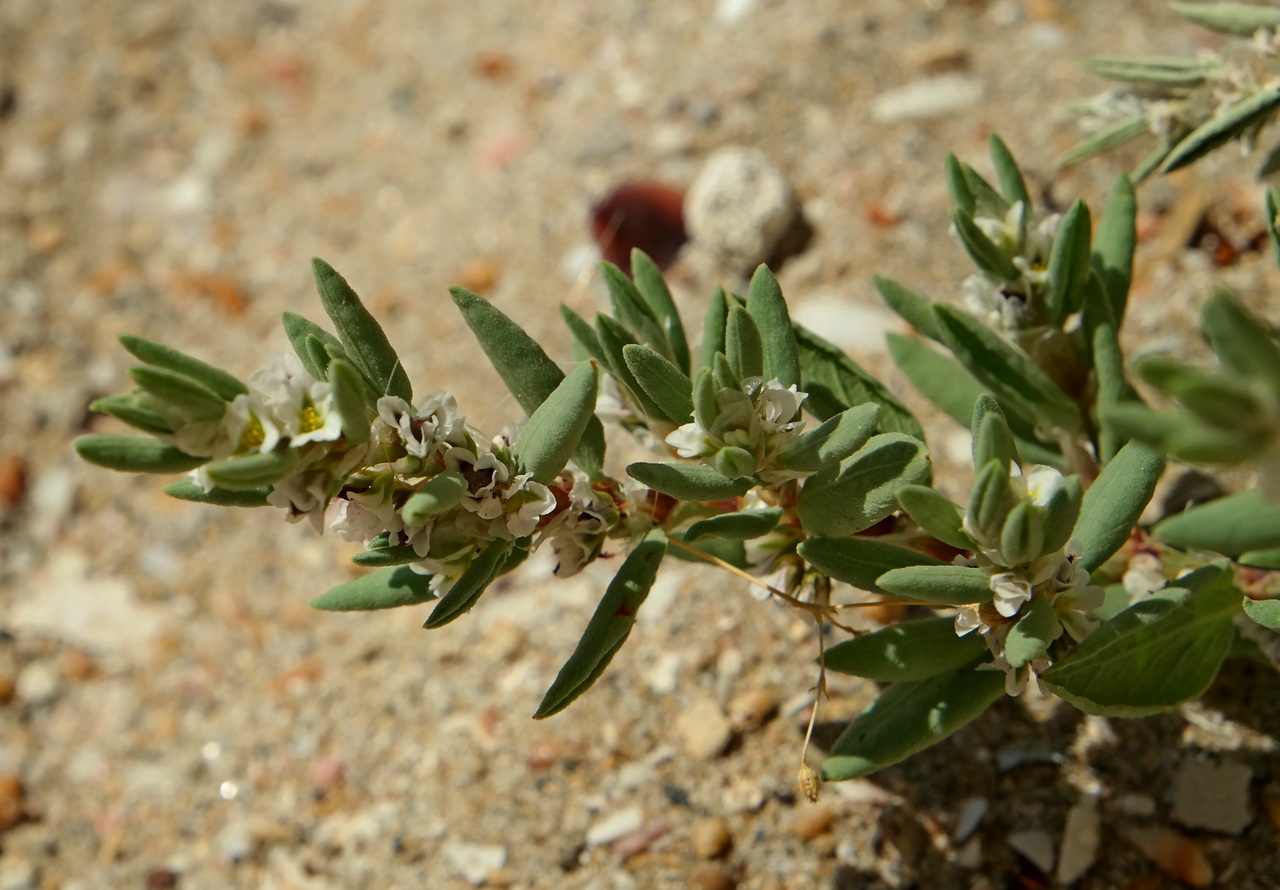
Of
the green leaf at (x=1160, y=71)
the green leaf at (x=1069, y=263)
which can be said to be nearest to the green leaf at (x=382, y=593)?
the green leaf at (x=1069, y=263)

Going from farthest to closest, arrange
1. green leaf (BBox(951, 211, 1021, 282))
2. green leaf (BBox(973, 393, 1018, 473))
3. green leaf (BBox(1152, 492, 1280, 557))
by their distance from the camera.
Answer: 1. green leaf (BBox(951, 211, 1021, 282))
2. green leaf (BBox(973, 393, 1018, 473))
3. green leaf (BBox(1152, 492, 1280, 557))

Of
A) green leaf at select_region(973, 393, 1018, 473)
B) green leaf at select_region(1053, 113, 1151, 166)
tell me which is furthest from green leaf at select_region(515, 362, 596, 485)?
green leaf at select_region(1053, 113, 1151, 166)

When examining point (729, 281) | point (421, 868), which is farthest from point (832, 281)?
point (421, 868)

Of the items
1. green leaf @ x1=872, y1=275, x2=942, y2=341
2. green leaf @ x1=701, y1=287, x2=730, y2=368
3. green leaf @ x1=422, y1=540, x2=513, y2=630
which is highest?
green leaf @ x1=701, y1=287, x2=730, y2=368

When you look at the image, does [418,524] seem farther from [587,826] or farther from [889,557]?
[587,826]

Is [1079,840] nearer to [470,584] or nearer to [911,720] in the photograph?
[911,720]

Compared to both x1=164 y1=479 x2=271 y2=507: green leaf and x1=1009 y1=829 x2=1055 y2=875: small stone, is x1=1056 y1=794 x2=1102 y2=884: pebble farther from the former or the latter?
x1=164 y1=479 x2=271 y2=507: green leaf

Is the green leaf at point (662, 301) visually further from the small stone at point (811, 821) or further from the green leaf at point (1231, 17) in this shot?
the green leaf at point (1231, 17)

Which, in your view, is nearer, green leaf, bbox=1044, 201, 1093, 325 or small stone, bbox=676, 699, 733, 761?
green leaf, bbox=1044, 201, 1093, 325
